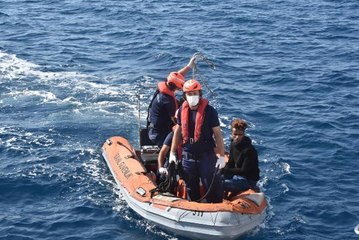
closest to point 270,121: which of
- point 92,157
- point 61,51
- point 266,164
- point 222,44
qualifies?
point 266,164

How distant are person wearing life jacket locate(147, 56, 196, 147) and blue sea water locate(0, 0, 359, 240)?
1.68 meters

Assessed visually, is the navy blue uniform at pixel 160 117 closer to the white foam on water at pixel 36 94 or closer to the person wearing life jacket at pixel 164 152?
the person wearing life jacket at pixel 164 152

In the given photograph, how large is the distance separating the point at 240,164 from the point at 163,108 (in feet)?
7.45

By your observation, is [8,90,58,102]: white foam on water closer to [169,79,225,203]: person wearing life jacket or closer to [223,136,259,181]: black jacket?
[169,79,225,203]: person wearing life jacket

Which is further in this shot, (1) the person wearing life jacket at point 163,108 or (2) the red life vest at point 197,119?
(1) the person wearing life jacket at point 163,108

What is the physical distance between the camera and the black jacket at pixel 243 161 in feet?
44.0

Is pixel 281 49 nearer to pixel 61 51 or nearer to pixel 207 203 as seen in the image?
pixel 61 51

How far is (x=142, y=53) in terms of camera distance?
2631cm

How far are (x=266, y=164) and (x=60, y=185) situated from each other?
4.92m

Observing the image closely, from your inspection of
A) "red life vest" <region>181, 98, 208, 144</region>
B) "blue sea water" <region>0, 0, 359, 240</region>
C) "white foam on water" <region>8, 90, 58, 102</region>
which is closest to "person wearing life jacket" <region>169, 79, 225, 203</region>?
"red life vest" <region>181, 98, 208, 144</region>

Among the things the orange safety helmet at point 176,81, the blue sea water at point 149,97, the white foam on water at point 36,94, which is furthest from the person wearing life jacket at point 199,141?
the white foam on water at point 36,94

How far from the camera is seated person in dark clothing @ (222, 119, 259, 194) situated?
13.3 metres

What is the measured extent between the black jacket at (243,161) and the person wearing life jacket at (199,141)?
0.44m

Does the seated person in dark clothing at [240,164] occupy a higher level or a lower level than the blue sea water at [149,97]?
higher
